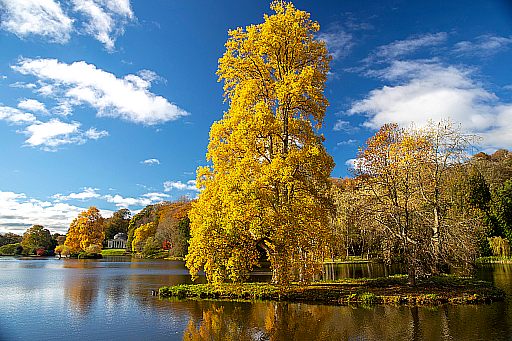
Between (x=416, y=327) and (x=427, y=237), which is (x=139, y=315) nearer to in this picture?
(x=416, y=327)

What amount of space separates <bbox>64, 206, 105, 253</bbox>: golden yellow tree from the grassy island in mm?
66842

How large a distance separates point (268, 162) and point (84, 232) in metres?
70.4

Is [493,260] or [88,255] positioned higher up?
[493,260]

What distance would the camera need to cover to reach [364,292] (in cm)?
1573

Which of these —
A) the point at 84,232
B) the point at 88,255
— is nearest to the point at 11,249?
the point at 84,232

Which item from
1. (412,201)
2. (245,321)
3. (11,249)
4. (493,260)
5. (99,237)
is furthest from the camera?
(11,249)

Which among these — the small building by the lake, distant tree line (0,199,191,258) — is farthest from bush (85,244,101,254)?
the small building by the lake

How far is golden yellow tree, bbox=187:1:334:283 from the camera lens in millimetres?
16297

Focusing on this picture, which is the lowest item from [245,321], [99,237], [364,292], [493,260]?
[493,260]

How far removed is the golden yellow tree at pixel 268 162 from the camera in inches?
642

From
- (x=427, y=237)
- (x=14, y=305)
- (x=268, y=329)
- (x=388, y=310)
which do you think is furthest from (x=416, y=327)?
(x=14, y=305)

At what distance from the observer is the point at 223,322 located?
39.0 feet

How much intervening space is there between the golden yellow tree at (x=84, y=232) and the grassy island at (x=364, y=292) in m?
66.8

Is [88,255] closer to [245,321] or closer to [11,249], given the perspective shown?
[11,249]
